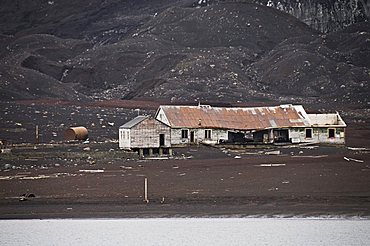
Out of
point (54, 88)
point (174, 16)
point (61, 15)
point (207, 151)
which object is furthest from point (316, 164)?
point (61, 15)

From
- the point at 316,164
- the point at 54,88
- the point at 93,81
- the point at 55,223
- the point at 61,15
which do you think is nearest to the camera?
the point at 55,223

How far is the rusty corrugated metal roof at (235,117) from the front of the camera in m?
57.6

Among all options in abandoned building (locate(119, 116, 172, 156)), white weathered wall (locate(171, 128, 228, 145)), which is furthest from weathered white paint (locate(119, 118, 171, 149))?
white weathered wall (locate(171, 128, 228, 145))

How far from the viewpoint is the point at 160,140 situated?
54812 millimetres

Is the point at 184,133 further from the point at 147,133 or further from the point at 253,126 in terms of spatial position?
the point at 253,126

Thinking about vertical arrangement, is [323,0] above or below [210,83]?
above

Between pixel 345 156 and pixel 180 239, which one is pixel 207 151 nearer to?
pixel 345 156

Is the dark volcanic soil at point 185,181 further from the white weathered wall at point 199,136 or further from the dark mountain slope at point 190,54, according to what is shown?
the dark mountain slope at point 190,54

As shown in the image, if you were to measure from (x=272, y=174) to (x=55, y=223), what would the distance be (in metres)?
10.4

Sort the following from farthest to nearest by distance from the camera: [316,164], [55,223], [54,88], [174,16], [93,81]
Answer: [174,16] → [93,81] → [54,88] → [316,164] → [55,223]

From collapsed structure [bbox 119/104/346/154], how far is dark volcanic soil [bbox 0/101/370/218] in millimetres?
1004

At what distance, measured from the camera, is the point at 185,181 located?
40875 mm

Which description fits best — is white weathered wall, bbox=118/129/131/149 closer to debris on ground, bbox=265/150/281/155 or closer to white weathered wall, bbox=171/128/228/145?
white weathered wall, bbox=171/128/228/145

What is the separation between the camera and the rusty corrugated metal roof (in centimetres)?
5759
